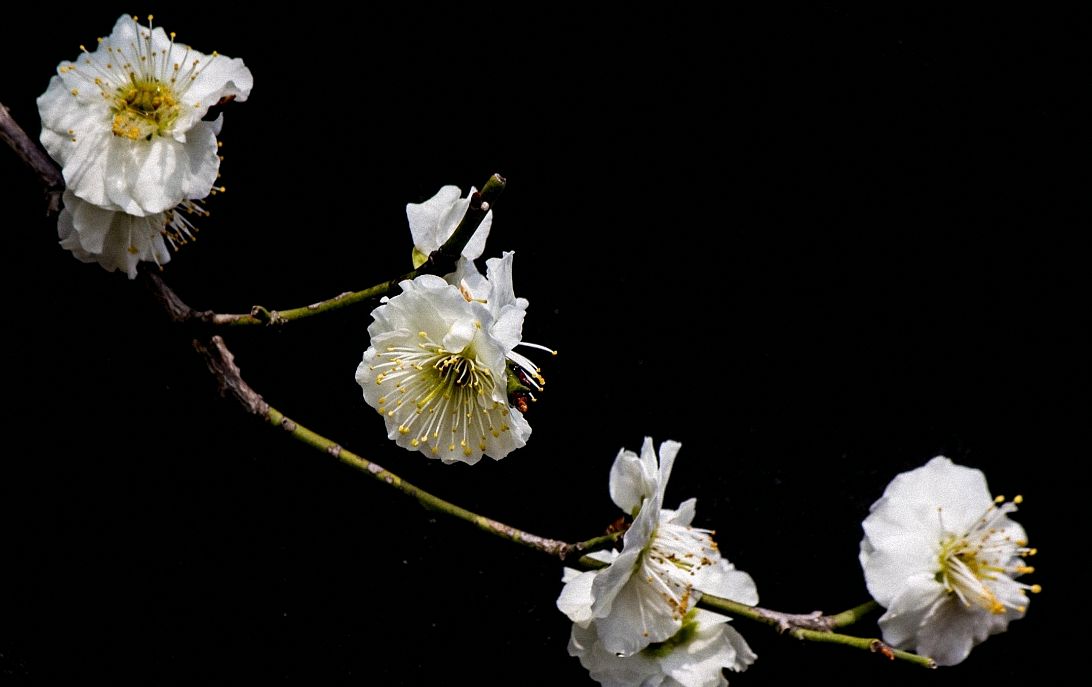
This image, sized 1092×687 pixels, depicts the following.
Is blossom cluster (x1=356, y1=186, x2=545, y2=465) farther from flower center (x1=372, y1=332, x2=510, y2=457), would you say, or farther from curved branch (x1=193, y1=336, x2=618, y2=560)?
curved branch (x1=193, y1=336, x2=618, y2=560)

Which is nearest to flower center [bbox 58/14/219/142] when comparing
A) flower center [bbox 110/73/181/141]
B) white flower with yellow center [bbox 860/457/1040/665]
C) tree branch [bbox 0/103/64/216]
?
flower center [bbox 110/73/181/141]

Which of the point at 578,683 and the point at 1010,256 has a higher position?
the point at 1010,256

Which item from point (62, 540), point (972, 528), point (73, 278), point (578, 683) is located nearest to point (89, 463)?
point (62, 540)

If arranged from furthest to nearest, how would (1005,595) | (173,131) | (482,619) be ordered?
(482,619), (1005,595), (173,131)

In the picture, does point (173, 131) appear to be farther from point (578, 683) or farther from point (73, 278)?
point (578, 683)

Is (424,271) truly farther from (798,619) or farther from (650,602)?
(798,619)

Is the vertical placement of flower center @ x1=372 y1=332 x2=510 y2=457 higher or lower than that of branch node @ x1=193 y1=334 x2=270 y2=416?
higher
